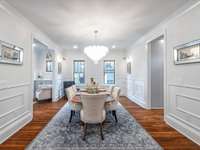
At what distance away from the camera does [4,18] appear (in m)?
2.91

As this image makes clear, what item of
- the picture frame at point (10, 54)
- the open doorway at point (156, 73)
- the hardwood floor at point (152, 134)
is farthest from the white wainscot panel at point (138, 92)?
the picture frame at point (10, 54)

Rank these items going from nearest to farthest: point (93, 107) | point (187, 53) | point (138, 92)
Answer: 1. point (93, 107)
2. point (187, 53)
3. point (138, 92)

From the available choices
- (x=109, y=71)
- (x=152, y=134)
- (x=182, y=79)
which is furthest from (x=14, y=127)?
(x=109, y=71)

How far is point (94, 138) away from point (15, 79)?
2102 mm

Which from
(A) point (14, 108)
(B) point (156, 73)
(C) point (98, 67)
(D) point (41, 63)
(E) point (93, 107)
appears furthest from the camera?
(C) point (98, 67)

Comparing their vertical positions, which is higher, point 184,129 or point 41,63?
point 41,63

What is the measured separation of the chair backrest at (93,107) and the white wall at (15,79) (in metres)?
1.51

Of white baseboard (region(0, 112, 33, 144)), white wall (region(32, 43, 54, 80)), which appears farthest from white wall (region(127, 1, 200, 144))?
white wall (region(32, 43, 54, 80))

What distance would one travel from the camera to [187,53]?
9.87 ft

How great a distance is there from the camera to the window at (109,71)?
28.6 ft

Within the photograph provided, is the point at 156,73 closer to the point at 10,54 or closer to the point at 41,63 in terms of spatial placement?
the point at 10,54

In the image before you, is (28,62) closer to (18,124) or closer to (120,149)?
(18,124)

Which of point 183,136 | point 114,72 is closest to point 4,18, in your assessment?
point 183,136

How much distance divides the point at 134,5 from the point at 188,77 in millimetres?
1775
